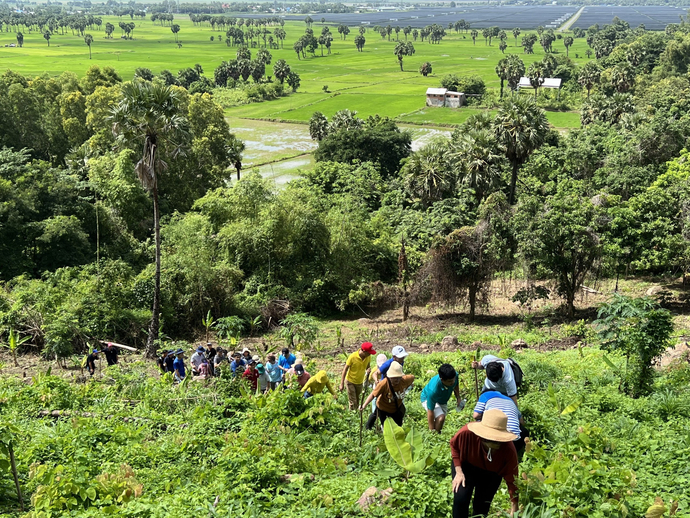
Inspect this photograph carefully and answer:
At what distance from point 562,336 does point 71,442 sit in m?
15.7

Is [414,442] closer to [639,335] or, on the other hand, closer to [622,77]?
[639,335]

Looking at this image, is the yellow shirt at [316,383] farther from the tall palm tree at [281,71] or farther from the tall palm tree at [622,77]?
the tall palm tree at [281,71]

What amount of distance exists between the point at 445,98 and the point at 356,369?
89.7 m

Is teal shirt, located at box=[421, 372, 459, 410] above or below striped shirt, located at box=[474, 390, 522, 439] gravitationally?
below

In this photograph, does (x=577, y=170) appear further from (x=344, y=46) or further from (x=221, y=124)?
(x=344, y=46)

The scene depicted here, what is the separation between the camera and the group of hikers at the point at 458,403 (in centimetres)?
523

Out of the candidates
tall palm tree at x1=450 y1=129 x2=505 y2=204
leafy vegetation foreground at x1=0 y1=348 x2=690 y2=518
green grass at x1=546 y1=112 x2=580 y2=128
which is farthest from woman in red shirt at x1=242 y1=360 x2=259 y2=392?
green grass at x1=546 y1=112 x2=580 y2=128

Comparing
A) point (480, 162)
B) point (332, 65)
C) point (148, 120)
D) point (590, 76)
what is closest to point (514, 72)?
point (590, 76)

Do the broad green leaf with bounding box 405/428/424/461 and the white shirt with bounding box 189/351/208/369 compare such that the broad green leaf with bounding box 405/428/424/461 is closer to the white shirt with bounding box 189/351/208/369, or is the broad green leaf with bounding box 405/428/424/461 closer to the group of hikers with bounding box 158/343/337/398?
the group of hikers with bounding box 158/343/337/398

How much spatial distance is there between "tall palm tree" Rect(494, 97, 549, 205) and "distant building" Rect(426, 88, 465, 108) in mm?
58605

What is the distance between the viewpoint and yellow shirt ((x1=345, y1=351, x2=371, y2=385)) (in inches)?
378

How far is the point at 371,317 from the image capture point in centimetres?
2602

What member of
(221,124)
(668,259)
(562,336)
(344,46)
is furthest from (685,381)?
(344,46)

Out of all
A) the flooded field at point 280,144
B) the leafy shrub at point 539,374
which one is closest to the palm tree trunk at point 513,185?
the flooded field at point 280,144
